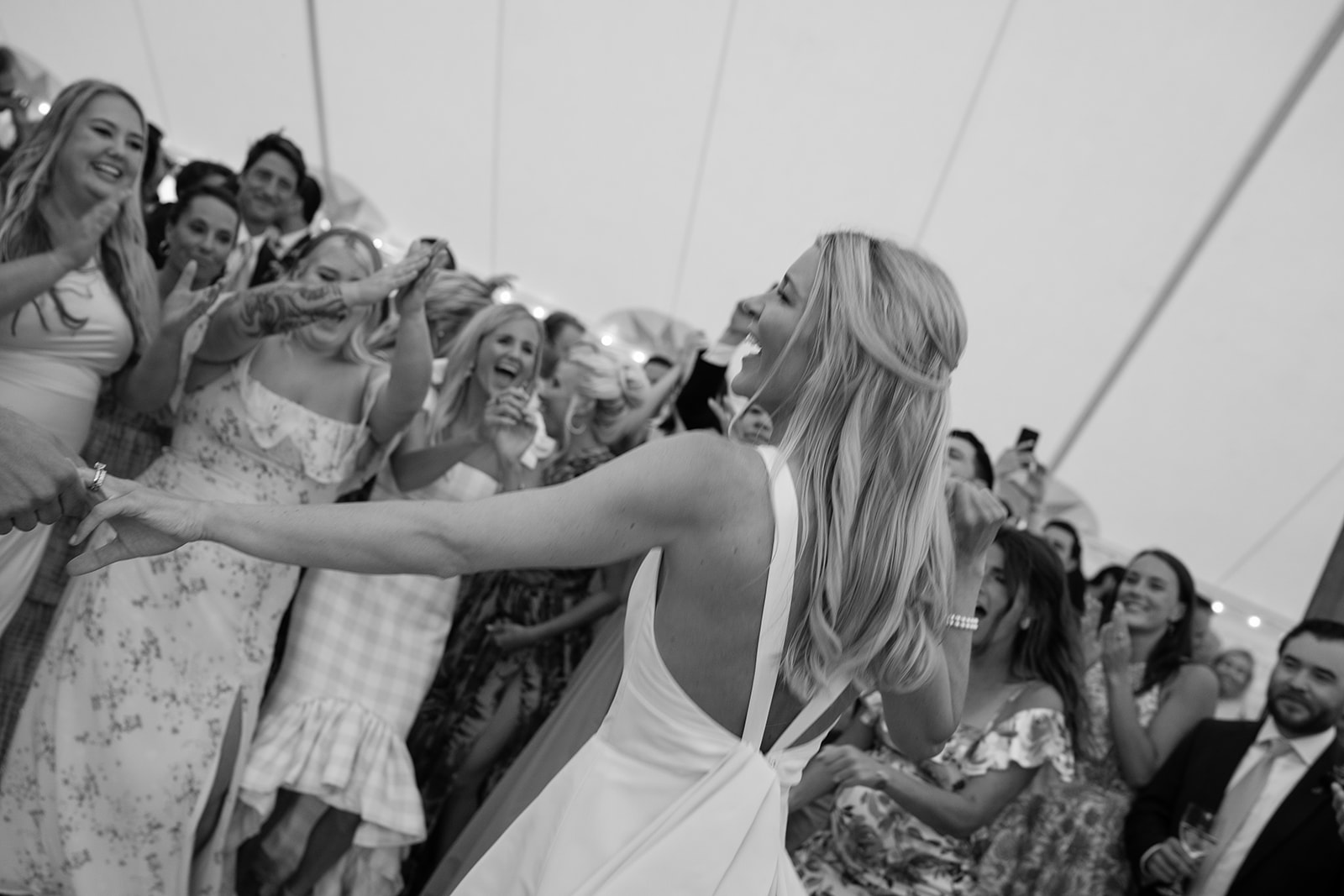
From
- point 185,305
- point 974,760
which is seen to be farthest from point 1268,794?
point 185,305

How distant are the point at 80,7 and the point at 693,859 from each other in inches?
391

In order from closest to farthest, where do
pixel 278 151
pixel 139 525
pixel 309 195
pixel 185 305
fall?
pixel 139 525
pixel 185 305
pixel 278 151
pixel 309 195

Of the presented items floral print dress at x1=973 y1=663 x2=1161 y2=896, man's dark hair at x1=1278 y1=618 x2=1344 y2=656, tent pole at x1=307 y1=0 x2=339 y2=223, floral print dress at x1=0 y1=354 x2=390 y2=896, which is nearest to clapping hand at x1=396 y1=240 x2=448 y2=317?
floral print dress at x1=0 y1=354 x2=390 y2=896

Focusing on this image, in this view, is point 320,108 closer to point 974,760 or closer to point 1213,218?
point 1213,218

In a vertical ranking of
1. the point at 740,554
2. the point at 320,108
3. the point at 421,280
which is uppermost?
the point at 740,554

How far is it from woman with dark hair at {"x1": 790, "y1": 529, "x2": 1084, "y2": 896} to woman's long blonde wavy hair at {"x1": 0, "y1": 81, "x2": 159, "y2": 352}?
214cm

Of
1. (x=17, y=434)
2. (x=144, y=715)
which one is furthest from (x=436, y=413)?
(x=17, y=434)

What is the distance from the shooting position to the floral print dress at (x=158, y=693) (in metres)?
2.86

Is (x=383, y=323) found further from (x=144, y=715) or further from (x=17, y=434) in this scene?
(x=17, y=434)

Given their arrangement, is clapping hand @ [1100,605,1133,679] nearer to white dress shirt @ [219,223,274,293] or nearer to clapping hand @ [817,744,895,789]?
clapping hand @ [817,744,895,789]

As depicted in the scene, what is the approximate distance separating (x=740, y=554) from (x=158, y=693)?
1.94 metres

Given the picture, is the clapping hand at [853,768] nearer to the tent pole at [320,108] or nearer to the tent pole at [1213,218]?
the tent pole at [1213,218]

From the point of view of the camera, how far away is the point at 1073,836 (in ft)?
12.1

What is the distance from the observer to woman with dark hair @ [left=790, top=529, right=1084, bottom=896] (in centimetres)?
302
